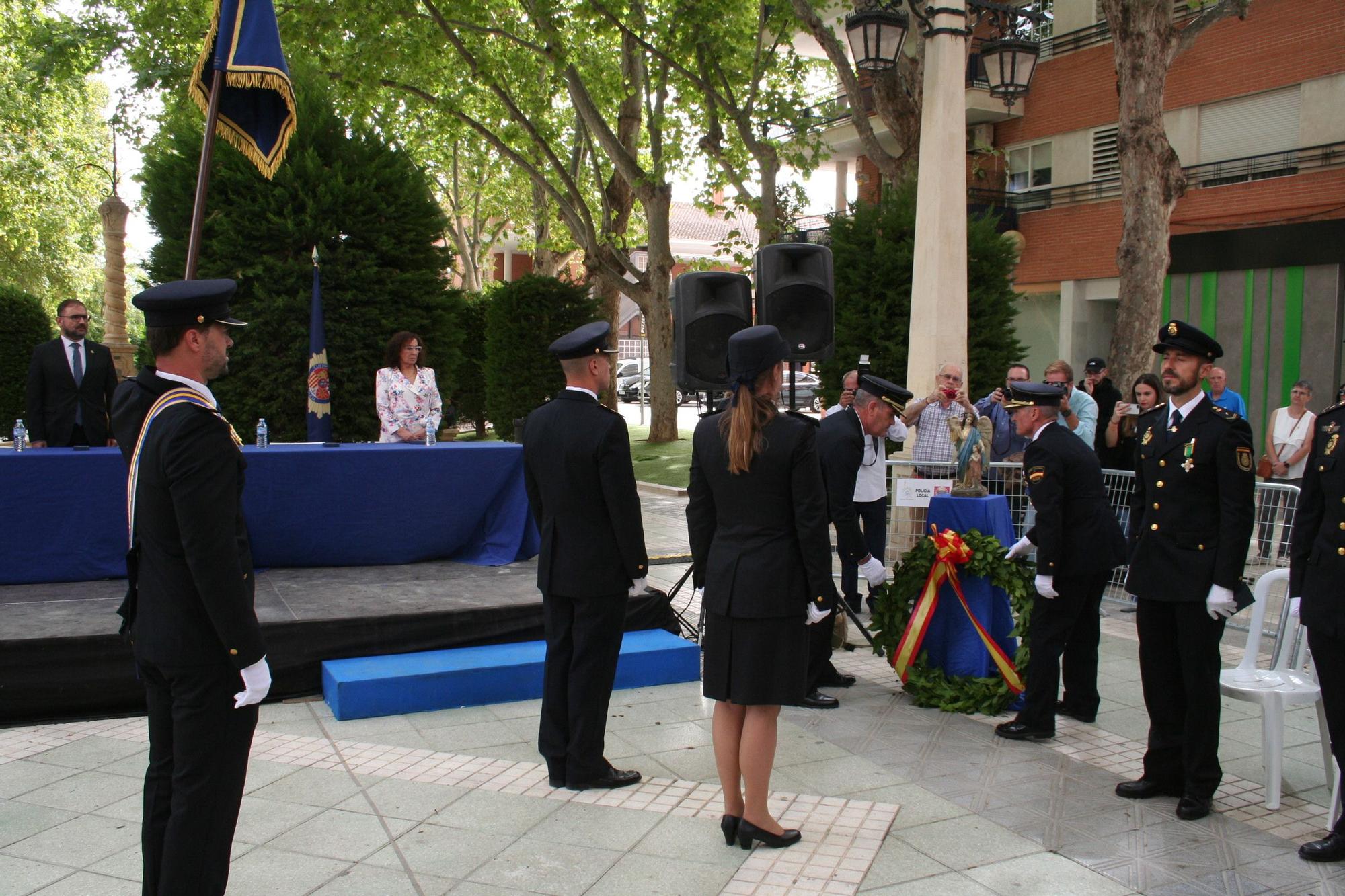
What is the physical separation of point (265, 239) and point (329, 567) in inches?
191

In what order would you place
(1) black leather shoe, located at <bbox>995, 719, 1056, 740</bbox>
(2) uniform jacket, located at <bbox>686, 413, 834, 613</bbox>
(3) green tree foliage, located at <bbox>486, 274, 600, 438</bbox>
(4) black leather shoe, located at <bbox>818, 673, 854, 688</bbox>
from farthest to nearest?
1. (3) green tree foliage, located at <bbox>486, 274, 600, 438</bbox>
2. (4) black leather shoe, located at <bbox>818, 673, 854, 688</bbox>
3. (1) black leather shoe, located at <bbox>995, 719, 1056, 740</bbox>
4. (2) uniform jacket, located at <bbox>686, 413, 834, 613</bbox>

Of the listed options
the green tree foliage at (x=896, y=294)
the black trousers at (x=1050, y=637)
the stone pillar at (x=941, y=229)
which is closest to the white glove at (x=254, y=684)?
the black trousers at (x=1050, y=637)

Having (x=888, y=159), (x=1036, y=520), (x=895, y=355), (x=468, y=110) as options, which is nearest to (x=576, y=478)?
(x=1036, y=520)

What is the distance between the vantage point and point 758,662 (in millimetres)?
4098

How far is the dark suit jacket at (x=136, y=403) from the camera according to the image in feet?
10.5

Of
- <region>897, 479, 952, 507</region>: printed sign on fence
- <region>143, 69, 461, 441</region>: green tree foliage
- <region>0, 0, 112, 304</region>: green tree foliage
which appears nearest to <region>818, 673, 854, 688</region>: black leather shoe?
<region>897, 479, 952, 507</region>: printed sign on fence

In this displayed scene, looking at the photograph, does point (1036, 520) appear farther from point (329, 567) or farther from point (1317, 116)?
point (1317, 116)

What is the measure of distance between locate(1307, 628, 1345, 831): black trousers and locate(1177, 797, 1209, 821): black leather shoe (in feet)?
1.71

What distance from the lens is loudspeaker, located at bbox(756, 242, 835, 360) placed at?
7.32 meters

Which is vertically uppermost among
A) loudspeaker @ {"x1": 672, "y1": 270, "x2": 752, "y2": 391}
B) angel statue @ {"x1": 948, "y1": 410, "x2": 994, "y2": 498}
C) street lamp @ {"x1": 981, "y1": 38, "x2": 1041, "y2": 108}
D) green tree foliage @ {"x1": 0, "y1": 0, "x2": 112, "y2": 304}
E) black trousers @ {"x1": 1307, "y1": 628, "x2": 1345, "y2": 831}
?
green tree foliage @ {"x1": 0, "y1": 0, "x2": 112, "y2": 304}

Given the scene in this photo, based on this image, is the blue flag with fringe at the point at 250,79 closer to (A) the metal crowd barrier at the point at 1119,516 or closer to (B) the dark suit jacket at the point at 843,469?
(B) the dark suit jacket at the point at 843,469

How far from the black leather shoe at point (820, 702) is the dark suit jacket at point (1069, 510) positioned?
1432 millimetres

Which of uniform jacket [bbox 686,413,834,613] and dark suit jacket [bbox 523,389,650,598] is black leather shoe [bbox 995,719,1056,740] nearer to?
uniform jacket [bbox 686,413,834,613]

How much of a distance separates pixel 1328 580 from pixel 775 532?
210cm
